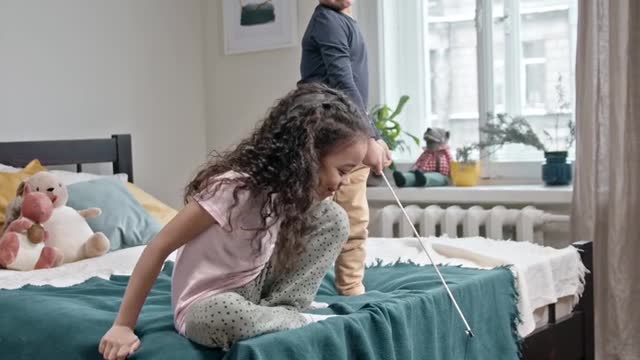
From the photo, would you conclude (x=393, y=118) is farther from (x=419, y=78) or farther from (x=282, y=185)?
(x=282, y=185)

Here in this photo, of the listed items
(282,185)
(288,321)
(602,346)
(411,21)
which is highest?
(411,21)

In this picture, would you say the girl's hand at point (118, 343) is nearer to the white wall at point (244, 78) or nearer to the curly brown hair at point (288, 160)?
the curly brown hair at point (288, 160)

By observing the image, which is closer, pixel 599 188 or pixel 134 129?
pixel 599 188

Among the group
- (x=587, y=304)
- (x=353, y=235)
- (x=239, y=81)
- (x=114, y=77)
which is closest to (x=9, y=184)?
(x=114, y=77)

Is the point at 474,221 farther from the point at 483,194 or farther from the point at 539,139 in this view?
the point at 539,139

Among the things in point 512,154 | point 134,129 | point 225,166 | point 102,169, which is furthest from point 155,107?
point 225,166

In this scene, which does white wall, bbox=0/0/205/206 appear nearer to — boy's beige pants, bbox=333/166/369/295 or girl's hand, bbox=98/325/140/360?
boy's beige pants, bbox=333/166/369/295

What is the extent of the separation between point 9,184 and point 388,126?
60.1 inches

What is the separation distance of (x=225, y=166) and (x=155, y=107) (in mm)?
2251

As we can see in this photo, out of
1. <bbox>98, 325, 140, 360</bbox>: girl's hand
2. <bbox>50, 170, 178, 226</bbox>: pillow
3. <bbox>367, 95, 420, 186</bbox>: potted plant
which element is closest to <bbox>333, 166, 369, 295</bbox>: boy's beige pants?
<bbox>98, 325, 140, 360</bbox>: girl's hand

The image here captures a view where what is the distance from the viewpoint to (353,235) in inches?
79.9

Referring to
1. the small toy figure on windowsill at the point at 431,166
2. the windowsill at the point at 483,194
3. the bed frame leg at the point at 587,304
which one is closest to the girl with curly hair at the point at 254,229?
the bed frame leg at the point at 587,304

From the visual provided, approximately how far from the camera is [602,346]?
2883mm

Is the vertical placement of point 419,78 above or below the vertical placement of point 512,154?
above
